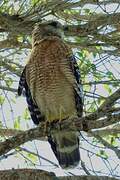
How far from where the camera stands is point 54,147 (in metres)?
5.37

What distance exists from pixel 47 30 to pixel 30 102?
3.12ft

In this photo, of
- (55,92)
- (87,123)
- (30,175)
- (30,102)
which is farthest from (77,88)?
(30,175)

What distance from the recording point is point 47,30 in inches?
234

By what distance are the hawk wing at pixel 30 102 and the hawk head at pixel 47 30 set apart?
1.70 ft

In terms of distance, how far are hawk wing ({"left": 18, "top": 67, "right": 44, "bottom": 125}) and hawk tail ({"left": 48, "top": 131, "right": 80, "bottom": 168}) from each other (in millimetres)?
236

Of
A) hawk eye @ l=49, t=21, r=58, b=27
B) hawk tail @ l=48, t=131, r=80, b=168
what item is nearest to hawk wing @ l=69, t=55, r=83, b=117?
hawk tail @ l=48, t=131, r=80, b=168

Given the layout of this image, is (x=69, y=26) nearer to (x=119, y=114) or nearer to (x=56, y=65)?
(x=56, y=65)

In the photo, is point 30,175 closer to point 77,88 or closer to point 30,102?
point 77,88

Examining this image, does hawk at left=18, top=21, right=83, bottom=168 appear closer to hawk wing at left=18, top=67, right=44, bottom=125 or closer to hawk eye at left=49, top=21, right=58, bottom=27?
hawk wing at left=18, top=67, right=44, bottom=125

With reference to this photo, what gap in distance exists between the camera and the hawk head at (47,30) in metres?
5.58

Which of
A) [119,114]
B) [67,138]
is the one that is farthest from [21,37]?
[119,114]

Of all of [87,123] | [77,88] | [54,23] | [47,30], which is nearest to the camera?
[87,123]

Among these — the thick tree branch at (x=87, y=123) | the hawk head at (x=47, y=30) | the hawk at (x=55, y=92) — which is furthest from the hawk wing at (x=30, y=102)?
the thick tree branch at (x=87, y=123)

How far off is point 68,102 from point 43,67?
44 cm
